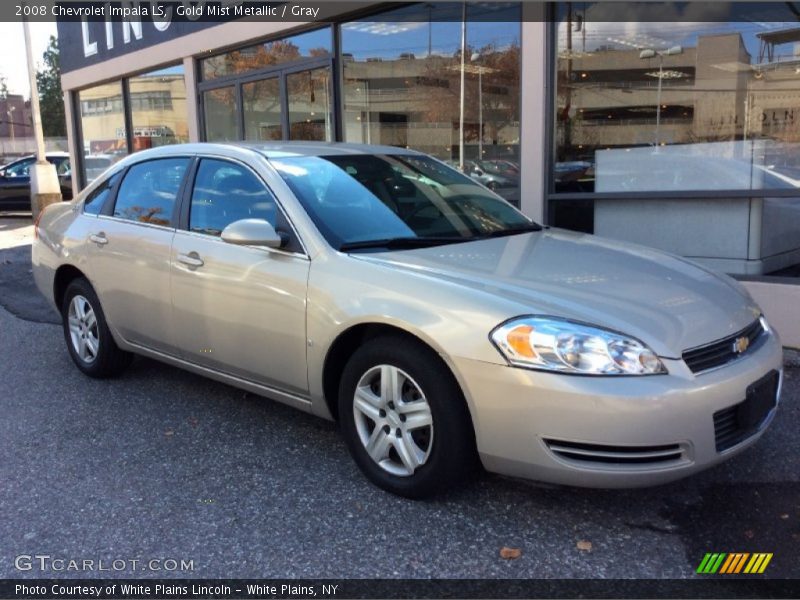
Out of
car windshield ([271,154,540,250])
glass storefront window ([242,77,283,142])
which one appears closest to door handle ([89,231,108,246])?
car windshield ([271,154,540,250])

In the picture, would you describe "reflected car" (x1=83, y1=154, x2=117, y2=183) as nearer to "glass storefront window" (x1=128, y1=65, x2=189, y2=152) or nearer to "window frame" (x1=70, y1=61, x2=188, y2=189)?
"window frame" (x1=70, y1=61, x2=188, y2=189)

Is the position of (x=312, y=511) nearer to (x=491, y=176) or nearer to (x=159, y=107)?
(x=491, y=176)

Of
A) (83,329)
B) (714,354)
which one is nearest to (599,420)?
(714,354)

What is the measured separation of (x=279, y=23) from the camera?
933cm

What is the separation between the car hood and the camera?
9.51 ft

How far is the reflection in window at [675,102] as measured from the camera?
6.29m

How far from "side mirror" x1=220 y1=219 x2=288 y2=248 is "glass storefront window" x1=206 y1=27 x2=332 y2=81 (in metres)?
6.14

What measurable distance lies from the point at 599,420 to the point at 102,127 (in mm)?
14593

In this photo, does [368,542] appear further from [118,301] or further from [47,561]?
[118,301]

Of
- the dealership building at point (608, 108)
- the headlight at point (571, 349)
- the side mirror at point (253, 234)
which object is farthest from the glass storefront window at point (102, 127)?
the headlight at point (571, 349)

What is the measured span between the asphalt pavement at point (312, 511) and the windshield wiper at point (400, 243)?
1112mm

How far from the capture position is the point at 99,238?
15.9ft

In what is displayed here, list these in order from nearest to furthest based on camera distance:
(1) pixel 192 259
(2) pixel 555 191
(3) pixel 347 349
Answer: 1. (3) pixel 347 349
2. (1) pixel 192 259
3. (2) pixel 555 191

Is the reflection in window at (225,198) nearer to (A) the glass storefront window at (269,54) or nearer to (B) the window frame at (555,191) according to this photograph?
(B) the window frame at (555,191)
